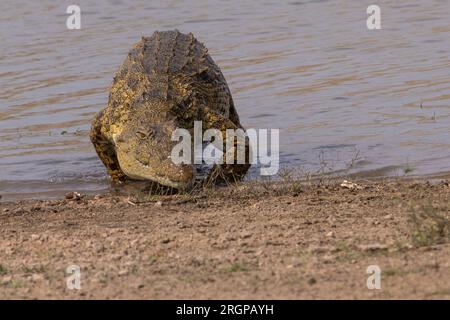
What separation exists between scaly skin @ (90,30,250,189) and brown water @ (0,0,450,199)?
54 centimetres

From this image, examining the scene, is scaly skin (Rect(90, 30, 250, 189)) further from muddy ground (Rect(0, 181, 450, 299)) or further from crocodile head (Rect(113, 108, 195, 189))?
muddy ground (Rect(0, 181, 450, 299))

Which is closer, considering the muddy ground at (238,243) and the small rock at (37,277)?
the muddy ground at (238,243)

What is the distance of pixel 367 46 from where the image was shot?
17.0m

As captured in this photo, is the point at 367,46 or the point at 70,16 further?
the point at 70,16

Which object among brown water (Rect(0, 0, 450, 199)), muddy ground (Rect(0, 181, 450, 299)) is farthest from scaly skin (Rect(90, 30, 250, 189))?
muddy ground (Rect(0, 181, 450, 299))

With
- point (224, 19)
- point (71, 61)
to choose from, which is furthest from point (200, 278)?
point (224, 19)

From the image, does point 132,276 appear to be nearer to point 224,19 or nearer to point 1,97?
point 1,97

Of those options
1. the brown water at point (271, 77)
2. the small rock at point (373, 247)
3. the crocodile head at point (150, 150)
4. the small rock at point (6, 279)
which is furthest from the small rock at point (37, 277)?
the brown water at point (271, 77)

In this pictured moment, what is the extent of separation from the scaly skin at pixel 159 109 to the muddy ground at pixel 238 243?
0.67m

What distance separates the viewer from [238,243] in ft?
25.0

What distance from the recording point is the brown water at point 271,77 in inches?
464

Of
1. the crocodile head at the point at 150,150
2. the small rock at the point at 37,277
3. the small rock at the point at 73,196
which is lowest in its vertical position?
the small rock at the point at 73,196

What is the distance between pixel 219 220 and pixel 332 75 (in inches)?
281

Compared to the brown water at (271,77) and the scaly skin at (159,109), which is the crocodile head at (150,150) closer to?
the scaly skin at (159,109)
